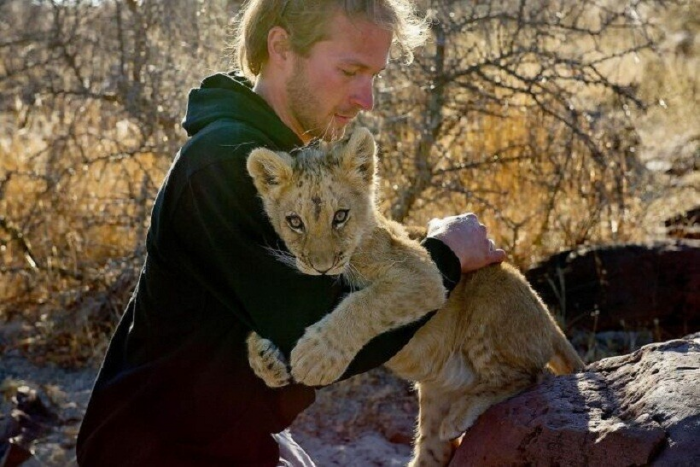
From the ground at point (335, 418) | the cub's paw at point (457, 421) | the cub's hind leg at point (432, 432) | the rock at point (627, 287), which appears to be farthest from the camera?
the rock at point (627, 287)

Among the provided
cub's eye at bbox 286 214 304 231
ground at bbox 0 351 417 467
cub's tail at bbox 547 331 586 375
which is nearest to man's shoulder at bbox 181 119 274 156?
cub's eye at bbox 286 214 304 231

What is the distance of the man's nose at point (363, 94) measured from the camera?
338 cm

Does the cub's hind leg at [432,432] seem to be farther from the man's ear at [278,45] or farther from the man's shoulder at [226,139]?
the man's ear at [278,45]

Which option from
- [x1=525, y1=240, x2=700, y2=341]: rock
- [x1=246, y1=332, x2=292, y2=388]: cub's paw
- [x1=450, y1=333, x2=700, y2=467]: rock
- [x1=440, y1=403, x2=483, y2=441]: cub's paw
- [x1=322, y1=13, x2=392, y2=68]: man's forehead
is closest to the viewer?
[x1=450, y1=333, x2=700, y2=467]: rock

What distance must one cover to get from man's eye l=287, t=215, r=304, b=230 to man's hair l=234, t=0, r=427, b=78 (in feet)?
1.91

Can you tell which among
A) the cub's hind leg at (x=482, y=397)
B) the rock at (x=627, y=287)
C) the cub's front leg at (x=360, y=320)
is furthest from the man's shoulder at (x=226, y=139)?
the rock at (x=627, y=287)

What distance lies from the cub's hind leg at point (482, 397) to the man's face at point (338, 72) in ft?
3.51

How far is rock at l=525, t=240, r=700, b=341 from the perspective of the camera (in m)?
6.36

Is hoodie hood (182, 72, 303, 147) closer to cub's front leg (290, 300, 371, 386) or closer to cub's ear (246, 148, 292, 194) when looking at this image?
cub's ear (246, 148, 292, 194)

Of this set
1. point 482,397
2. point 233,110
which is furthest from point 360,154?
point 482,397

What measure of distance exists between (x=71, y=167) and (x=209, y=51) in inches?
52.7

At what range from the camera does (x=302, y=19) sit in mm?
3357

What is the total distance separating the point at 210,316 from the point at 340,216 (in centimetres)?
53

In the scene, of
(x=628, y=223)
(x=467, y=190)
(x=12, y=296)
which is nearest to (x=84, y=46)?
(x=12, y=296)
